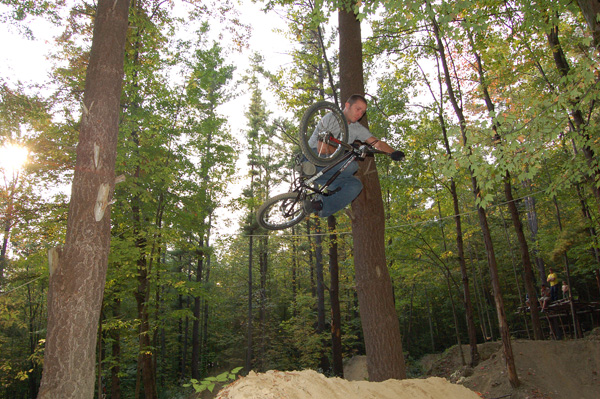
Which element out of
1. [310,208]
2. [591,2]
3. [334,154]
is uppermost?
[591,2]

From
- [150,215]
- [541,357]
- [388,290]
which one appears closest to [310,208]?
[388,290]

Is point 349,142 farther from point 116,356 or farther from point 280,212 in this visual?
point 116,356

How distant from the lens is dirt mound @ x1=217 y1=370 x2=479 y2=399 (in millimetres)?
2561

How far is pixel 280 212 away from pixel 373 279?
1.89m

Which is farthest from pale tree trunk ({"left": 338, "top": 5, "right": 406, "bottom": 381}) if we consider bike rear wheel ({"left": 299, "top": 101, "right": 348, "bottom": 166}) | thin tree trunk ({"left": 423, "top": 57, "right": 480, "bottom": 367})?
thin tree trunk ({"left": 423, "top": 57, "right": 480, "bottom": 367})

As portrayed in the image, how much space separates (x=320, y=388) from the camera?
2887 millimetres

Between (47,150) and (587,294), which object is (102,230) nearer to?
(47,150)

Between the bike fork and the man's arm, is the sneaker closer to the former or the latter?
the bike fork

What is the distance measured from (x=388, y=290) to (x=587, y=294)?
76.4 feet

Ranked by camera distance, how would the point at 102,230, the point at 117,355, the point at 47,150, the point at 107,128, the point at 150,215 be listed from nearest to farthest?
the point at 102,230 → the point at 107,128 → the point at 47,150 → the point at 150,215 → the point at 117,355

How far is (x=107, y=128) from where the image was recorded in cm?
391

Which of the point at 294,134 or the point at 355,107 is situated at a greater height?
the point at 294,134

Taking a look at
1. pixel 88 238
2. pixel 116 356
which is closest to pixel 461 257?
pixel 88 238

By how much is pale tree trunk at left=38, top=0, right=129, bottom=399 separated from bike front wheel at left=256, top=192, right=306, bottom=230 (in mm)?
2370
